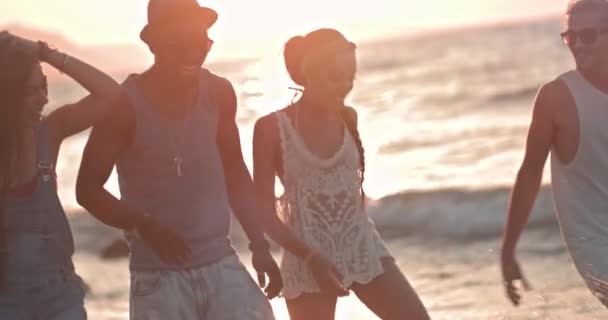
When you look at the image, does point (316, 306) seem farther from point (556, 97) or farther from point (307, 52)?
point (556, 97)

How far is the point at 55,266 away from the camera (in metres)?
4.71

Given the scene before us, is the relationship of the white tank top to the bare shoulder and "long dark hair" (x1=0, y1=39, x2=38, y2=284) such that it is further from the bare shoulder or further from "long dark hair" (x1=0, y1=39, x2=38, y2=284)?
"long dark hair" (x1=0, y1=39, x2=38, y2=284)

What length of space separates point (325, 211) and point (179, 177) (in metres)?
1.06

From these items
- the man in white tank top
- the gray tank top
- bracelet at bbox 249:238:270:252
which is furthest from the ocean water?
the gray tank top

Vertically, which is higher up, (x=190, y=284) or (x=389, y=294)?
(x=190, y=284)

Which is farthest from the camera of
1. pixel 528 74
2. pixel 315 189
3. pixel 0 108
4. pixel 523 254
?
pixel 528 74

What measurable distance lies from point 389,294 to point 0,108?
1.92 meters

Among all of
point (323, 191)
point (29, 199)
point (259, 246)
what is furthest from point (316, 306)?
point (29, 199)

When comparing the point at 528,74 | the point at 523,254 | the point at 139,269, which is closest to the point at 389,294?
the point at 139,269

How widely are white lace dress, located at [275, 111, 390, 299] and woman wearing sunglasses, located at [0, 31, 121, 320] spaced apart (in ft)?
3.88

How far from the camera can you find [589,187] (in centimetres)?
527

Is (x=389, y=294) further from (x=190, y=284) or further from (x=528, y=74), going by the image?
(x=528, y=74)

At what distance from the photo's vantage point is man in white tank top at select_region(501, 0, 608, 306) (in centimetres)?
524

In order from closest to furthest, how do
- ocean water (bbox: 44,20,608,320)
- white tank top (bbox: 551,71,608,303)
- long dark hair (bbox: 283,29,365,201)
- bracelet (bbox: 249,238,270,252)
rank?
bracelet (bbox: 249,238,270,252)
white tank top (bbox: 551,71,608,303)
long dark hair (bbox: 283,29,365,201)
ocean water (bbox: 44,20,608,320)
